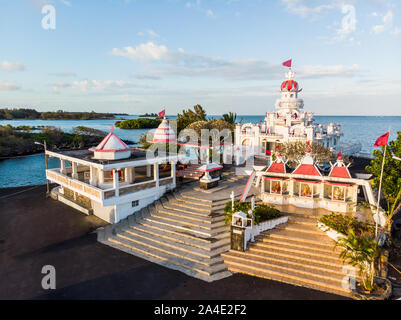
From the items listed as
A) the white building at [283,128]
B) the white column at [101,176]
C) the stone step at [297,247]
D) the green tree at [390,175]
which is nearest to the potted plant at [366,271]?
the stone step at [297,247]

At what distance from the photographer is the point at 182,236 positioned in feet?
47.4

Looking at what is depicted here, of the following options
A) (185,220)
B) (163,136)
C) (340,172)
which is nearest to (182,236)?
A: (185,220)

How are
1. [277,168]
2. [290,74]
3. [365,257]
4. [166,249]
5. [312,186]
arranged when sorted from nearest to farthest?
[365,257] < [166,249] < [312,186] < [277,168] < [290,74]

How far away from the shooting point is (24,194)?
25.1 m

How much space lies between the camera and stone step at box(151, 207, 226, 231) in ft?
48.9

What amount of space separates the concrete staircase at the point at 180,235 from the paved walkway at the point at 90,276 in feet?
1.92

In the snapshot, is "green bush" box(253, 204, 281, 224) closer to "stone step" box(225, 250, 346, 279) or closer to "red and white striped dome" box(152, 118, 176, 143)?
"stone step" box(225, 250, 346, 279)

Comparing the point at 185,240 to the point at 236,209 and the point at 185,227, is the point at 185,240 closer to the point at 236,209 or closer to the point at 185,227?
the point at 185,227

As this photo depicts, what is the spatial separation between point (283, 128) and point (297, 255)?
81.1 ft

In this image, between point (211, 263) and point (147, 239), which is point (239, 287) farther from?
point (147, 239)

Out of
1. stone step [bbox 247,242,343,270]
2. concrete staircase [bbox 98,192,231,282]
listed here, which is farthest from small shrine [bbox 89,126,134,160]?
stone step [bbox 247,242,343,270]

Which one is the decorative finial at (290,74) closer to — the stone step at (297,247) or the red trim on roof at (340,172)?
the red trim on roof at (340,172)

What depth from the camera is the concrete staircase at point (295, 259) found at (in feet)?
36.2

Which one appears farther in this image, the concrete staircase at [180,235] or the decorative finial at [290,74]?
the decorative finial at [290,74]
